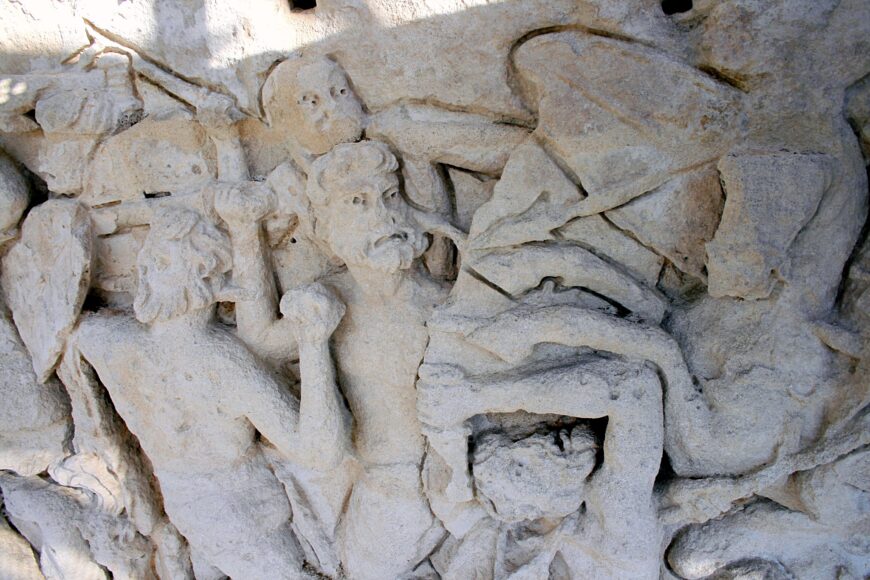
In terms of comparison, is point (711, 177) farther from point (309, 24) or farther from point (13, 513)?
point (13, 513)

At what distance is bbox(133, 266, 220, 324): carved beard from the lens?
2.16 metres

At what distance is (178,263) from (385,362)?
742mm

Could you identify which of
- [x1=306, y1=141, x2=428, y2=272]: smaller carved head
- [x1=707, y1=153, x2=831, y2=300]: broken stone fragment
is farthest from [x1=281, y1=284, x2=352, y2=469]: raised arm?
[x1=707, y1=153, x2=831, y2=300]: broken stone fragment

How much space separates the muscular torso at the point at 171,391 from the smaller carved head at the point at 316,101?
76 centimetres

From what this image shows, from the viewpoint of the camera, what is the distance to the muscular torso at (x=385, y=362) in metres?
2.15

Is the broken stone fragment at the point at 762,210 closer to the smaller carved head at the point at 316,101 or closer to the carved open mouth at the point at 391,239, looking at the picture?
the carved open mouth at the point at 391,239

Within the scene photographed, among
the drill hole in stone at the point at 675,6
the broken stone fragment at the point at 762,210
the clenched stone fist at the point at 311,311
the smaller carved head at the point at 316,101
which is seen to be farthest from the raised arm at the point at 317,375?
the drill hole in stone at the point at 675,6

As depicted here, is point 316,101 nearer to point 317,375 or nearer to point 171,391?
point 317,375

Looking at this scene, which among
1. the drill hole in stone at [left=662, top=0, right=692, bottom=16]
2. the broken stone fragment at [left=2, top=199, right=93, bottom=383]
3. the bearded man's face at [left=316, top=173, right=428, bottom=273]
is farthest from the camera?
the broken stone fragment at [left=2, top=199, right=93, bottom=383]

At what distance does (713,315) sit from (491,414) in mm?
768

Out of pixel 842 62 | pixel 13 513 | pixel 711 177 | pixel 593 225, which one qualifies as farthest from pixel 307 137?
pixel 13 513

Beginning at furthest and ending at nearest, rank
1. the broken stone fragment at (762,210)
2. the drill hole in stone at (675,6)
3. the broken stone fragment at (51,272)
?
1. the broken stone fragment at (51,272)
2. the drill hole in stone at (675,6)
3. the broken stone fragment at (762,210)

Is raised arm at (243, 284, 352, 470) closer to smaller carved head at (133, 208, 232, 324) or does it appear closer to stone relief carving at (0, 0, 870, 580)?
stone relief carving at (0, 0, 870, 580)

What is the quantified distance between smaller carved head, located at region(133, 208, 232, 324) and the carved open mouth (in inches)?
21.3
